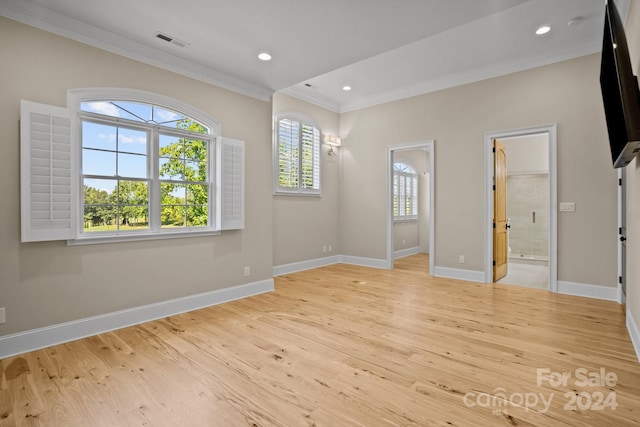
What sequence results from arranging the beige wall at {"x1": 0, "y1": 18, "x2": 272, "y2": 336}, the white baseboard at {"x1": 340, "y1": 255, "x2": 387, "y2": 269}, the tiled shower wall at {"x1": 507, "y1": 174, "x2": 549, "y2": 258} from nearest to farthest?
1. the beige wall at {"x1": 0, "y1": 18, "x2": 272, "y2": 336}
2. the white baseboard at {"x1": 340, "y1": 255, "x2": 387, "y2": 269}
3. the tiled shower wall at {"x1": 507, "y1": 174, "x2": 549, "y2": 258}

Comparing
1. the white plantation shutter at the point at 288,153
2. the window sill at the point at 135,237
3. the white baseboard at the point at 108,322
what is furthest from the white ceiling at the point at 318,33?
the white baseboard at the point at 108,322

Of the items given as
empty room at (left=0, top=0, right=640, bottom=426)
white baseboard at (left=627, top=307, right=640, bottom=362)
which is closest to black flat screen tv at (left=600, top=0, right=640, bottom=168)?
Result: empty room at (left=0, top=0, right=640, bottom=426)

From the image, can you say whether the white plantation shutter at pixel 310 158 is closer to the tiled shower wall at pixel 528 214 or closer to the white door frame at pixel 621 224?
the white door frame at pixel 621 224

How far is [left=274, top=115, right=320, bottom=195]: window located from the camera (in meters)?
5.60

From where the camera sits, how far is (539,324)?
322 centimetres

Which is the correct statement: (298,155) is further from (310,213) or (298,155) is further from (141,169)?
(141,169)

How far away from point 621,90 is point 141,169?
13.2 ft

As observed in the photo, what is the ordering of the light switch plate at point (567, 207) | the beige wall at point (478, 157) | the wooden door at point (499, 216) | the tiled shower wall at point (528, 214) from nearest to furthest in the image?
the beige wall at point (478, 157), the light switch plate at point (567, 207), the wooden door at point (499, 216), the tiled shower wall at point (528, 214)

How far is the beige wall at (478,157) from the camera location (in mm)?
4098

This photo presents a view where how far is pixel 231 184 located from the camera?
409 cm

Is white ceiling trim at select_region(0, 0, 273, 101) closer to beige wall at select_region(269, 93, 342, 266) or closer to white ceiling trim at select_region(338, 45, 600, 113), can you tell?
beige wall at select_region(269, 93, 342, 266)

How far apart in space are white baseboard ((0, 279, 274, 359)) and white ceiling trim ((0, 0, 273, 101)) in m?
2.59

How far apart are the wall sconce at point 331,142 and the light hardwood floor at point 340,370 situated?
3.62 metres

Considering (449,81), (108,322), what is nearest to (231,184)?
(108,322)
